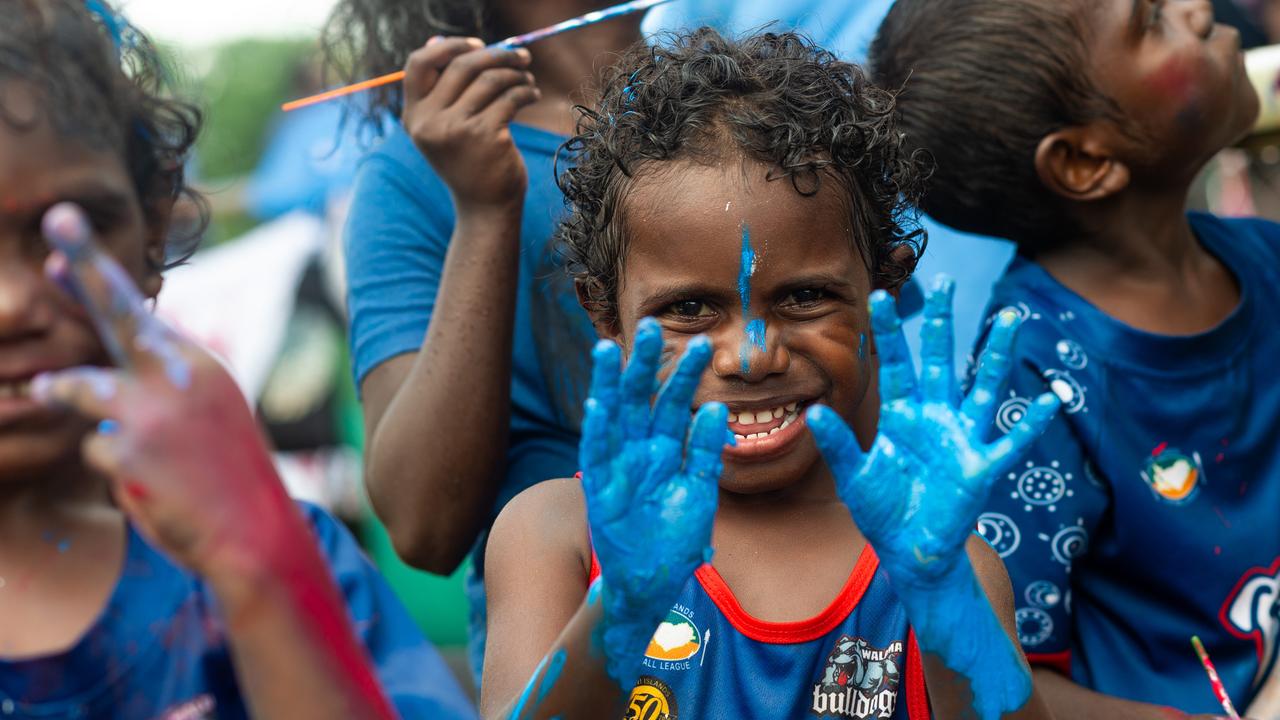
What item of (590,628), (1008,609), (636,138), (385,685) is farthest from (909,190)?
(385,685)

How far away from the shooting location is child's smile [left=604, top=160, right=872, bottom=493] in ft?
5.66

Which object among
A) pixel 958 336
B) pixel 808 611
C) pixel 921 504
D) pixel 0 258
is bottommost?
→ pixel 958 336

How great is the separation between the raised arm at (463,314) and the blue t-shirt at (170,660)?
1.65ft

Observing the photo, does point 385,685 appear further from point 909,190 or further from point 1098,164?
point 1098,164

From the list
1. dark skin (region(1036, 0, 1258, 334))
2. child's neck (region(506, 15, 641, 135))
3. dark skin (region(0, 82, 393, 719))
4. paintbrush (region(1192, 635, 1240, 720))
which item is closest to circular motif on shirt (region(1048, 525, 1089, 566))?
paintbrush (region(1192, 635, 1240, 720))

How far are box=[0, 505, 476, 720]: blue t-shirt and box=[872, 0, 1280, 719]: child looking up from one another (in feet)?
3.32

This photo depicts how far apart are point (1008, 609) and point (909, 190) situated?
62 centimetres

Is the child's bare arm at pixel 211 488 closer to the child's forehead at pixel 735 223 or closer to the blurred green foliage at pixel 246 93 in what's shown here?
the child's forehead at pixel 735 223

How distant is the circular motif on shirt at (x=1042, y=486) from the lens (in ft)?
7.14

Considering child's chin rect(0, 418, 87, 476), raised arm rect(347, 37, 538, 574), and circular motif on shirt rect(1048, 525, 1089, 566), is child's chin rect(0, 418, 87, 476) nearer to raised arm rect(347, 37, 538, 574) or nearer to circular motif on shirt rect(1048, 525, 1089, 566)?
raised arm rect(347, 37, 538, 574)

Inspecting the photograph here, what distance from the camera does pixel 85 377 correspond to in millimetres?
1139

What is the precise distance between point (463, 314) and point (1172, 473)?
118 centimetres

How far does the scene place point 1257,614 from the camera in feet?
7.34

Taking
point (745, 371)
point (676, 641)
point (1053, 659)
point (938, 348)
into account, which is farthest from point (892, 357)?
point (1053, 659)
